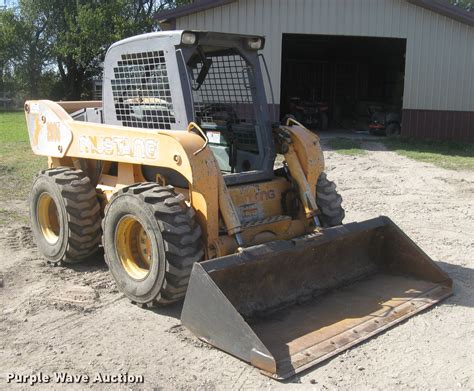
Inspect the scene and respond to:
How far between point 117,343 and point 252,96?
2771mm

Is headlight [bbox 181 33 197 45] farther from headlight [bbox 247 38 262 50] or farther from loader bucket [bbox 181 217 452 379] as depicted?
loader bucket [bbox 181 217 452 379]

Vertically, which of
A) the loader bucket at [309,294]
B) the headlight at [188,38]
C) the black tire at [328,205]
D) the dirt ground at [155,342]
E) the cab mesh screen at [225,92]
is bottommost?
the dirt ground at [155,342]

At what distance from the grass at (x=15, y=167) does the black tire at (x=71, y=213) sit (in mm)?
2161

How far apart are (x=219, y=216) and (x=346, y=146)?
12.1 meters

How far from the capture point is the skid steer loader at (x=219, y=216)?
4516 millimetres

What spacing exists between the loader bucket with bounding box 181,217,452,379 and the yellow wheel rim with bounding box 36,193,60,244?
→ 2.78 metres

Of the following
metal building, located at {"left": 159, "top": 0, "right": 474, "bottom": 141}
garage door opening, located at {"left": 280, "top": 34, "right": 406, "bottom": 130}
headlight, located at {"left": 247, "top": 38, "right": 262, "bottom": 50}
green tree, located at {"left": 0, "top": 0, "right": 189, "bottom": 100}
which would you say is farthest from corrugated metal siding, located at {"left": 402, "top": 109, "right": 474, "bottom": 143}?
green tree, located at {"left": 0, "top": 0, "right": 189, "bottom": 100}

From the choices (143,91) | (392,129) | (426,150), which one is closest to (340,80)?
(392,129)

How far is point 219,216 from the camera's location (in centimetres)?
493

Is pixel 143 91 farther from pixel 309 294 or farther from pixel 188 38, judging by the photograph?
pixel 309 294

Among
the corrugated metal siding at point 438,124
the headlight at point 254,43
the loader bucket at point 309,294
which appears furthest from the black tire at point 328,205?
the corrugated metal siding at point 438,124

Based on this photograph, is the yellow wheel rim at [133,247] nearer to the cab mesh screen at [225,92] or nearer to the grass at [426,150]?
the cab mesh screen at [225,92]

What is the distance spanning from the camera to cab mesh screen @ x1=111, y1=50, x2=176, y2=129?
5.36 m

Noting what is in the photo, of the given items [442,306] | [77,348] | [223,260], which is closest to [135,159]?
[223,260]
